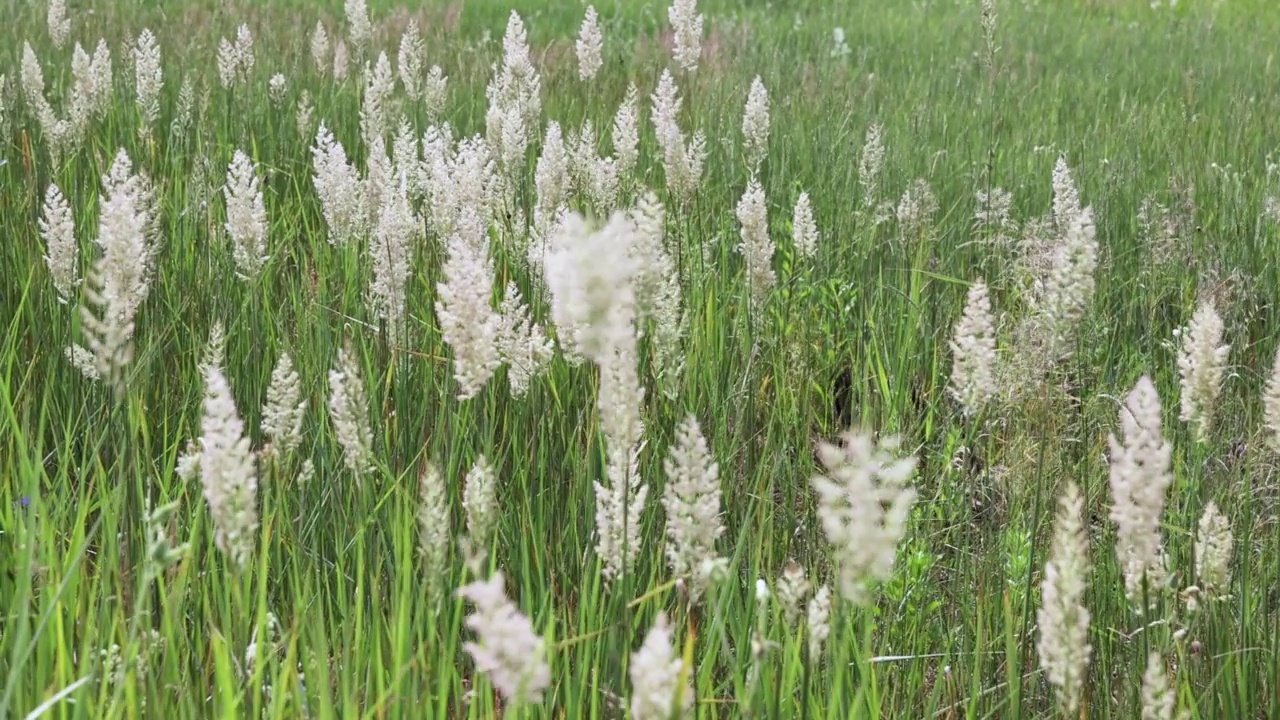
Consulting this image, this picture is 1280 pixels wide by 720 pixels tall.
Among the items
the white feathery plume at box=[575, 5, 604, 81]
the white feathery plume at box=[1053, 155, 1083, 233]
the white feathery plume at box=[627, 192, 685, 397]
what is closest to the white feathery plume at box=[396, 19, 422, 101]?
the white feathery plume at box=[575, 5, 604, 81]

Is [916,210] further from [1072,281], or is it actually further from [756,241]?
[1072,281]

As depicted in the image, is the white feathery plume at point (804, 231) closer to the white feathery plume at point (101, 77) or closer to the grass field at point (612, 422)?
the grass field at point (612, 422)

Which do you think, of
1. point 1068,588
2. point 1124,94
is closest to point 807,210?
point 1068,588

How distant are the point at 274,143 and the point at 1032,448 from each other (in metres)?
3.06

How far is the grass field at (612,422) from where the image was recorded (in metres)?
1.38

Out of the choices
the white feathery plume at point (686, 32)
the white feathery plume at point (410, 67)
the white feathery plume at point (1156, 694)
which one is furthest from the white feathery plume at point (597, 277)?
the white feathery plume at point (410, 67)

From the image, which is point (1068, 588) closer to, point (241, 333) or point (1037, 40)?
point (241, 333)

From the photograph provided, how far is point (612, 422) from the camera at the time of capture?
131 centimetres

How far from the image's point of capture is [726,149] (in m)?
4.93

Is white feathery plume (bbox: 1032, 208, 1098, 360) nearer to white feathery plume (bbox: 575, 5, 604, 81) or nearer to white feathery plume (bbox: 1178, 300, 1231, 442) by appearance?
white feathery plume (bbox: 1178, 300, 1231, 442)

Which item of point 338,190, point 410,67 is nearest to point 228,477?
point 338,190

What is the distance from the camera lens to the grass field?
4.54 ft

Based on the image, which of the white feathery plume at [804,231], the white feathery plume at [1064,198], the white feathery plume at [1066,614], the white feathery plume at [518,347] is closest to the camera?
the white feathery plume at [1066,614]

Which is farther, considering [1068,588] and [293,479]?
[293,479]
